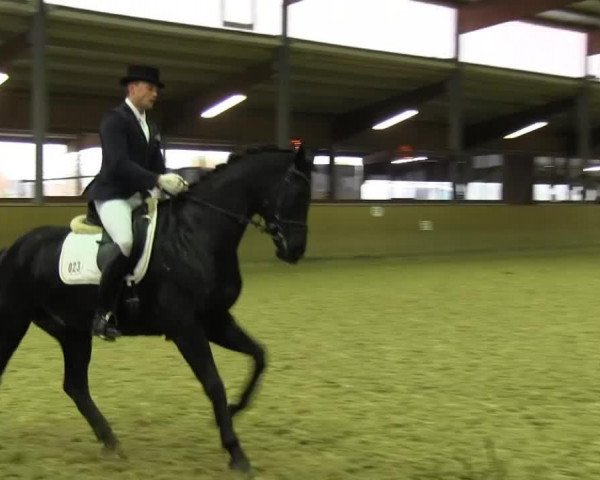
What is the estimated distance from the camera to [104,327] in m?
3.84

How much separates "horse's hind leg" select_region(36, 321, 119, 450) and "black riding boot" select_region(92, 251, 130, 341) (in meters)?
0.47

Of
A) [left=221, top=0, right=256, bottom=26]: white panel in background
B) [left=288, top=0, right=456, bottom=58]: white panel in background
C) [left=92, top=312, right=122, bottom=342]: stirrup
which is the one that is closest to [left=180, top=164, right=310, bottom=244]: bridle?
[left=92, top=312, right=122, bottom=342]: stirrup

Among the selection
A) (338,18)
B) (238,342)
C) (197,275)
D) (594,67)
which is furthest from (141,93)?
(594,67)

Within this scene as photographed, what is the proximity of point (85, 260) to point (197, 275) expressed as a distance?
61 cm

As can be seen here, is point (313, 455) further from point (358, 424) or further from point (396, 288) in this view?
point (396, 288)

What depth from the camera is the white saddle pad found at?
382 centimetres

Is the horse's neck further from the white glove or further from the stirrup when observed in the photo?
the stirrup

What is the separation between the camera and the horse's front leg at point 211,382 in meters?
3.63

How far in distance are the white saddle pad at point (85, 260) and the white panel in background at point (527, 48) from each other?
54.8 ft

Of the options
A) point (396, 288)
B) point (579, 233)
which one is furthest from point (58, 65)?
point (579, 233)

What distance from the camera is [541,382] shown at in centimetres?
540

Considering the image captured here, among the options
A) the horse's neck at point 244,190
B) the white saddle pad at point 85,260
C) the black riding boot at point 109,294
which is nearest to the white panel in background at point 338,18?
the white saddle pad at point 85,260

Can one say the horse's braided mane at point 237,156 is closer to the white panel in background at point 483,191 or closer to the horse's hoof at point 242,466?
the horse's hoof at point 242,466

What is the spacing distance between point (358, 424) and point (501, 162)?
17.8 meters
